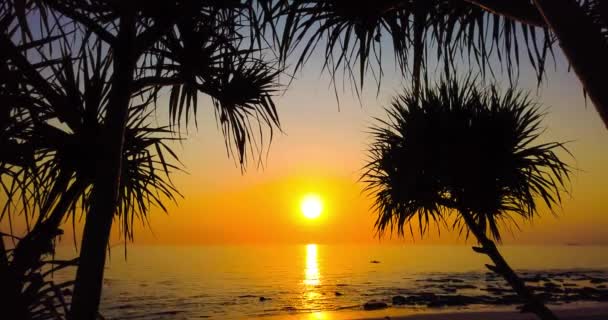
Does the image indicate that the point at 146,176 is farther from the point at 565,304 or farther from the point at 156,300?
the point at 156,300

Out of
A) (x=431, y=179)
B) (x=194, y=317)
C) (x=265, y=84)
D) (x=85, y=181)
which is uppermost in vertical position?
(x=265, y=84)

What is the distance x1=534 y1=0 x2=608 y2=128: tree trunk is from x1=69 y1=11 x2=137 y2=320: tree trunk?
1596 mm

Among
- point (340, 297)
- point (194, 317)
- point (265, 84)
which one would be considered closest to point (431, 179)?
point (265, 84)

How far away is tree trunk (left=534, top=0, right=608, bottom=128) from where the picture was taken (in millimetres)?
996

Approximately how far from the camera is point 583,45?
3.40ft

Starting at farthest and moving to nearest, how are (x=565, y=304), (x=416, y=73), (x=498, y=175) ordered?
(x=565, y=304) < (x=498, y=175) < (x=416, y=73)

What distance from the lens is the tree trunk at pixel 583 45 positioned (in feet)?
3.27

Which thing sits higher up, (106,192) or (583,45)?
(583,45)

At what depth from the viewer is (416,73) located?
2314mm

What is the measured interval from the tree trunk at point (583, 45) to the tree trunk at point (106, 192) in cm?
160

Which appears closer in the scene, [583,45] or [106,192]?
[583,45]

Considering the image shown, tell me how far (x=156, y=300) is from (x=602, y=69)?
3074 centimetres

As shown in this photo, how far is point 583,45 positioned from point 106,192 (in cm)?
167

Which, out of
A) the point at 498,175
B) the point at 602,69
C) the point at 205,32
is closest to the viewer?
the point at 602,69
